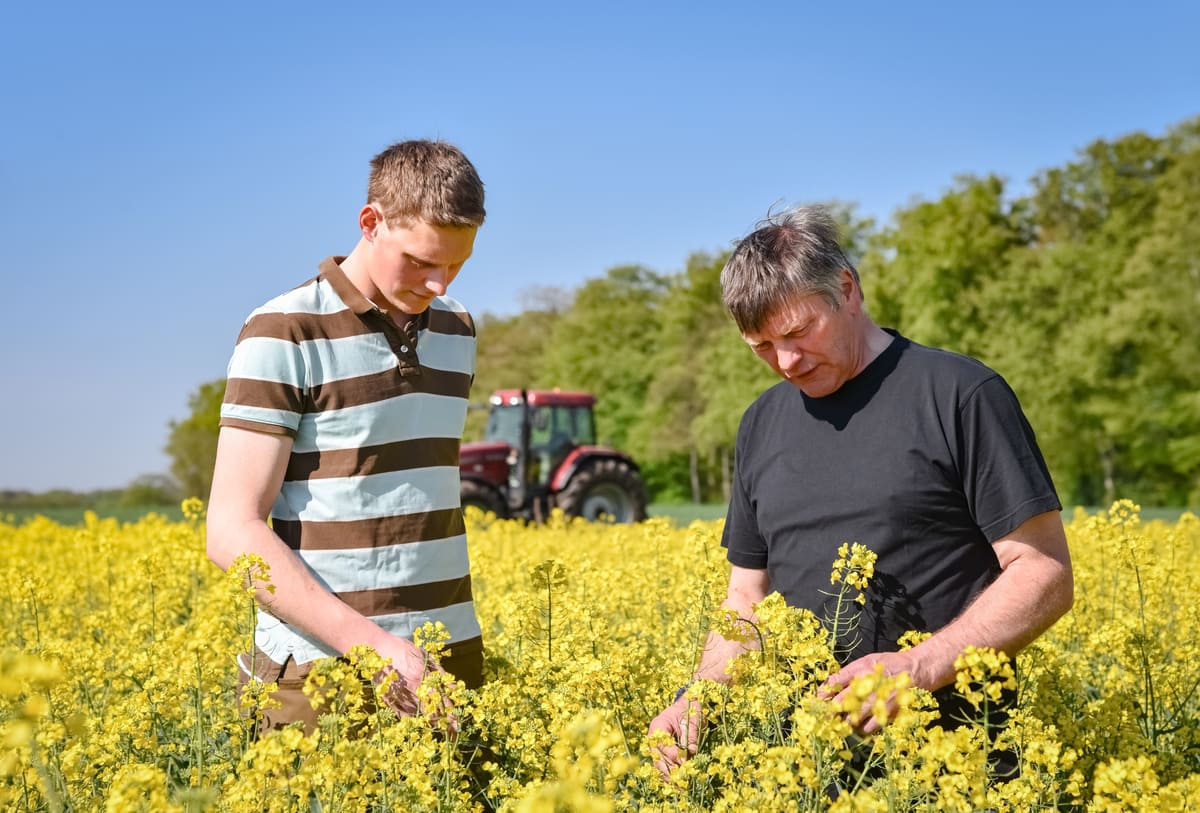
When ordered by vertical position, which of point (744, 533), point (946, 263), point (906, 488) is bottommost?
point (744, 533)

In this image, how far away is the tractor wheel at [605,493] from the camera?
46.8ft

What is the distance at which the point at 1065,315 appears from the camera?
1165 inches

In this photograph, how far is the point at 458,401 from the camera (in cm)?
287

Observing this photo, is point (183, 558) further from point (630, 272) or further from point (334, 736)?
point (630, 272)

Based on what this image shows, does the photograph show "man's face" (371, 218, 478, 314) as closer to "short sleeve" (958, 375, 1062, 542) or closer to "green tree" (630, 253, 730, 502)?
"short sleeve" (958, 375, 1062, 542)

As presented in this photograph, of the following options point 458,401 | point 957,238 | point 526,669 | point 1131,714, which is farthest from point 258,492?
point 957,238

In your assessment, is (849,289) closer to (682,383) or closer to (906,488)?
(906,488)

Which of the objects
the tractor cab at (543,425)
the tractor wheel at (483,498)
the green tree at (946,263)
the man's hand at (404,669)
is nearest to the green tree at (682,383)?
the green tree at (946,263)

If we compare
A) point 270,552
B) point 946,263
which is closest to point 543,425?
point 270,552

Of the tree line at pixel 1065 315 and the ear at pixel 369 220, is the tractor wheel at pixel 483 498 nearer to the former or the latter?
the ear at pixel 369 220

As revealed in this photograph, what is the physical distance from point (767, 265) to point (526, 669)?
4.33 feet

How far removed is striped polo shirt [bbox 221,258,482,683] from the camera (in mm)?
2510

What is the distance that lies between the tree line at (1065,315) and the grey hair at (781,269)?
87.4ft

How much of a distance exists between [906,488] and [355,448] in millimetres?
1291
